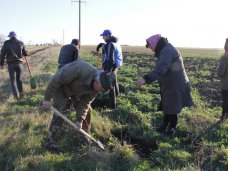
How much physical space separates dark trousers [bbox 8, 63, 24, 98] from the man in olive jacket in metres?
4.29

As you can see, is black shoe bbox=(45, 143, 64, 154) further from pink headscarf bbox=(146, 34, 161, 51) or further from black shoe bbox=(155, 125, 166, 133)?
pink headscarf bbox=(146, 34, 161, 51)

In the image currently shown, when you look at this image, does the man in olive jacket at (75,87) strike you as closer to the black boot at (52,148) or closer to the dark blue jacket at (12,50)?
the black boot at (52,148)

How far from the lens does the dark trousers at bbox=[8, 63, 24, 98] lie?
9859 mm

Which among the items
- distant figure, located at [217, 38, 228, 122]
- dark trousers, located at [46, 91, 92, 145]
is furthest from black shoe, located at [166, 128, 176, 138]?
dark trousers, located at [46, 91, 92, 145]

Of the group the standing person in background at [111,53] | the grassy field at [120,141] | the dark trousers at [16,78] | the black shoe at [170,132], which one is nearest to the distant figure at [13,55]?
the dark trousers at [16,78]

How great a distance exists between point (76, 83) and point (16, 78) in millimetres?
5482

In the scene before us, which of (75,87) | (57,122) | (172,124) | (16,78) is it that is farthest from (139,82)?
(16,78)

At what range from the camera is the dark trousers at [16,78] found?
32.3 ft

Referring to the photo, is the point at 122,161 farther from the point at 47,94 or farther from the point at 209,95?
the point at 209,95

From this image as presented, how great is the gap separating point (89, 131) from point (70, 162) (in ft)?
4.19

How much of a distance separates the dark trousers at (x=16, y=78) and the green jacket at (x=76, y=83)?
4408 mm

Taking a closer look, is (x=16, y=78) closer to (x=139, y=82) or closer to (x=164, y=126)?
(x=164, y=126)

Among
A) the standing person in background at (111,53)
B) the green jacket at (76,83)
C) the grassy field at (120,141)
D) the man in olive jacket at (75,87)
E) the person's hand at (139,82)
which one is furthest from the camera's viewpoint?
the standing person in background at (111,53)

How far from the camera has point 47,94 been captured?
5543 mm
